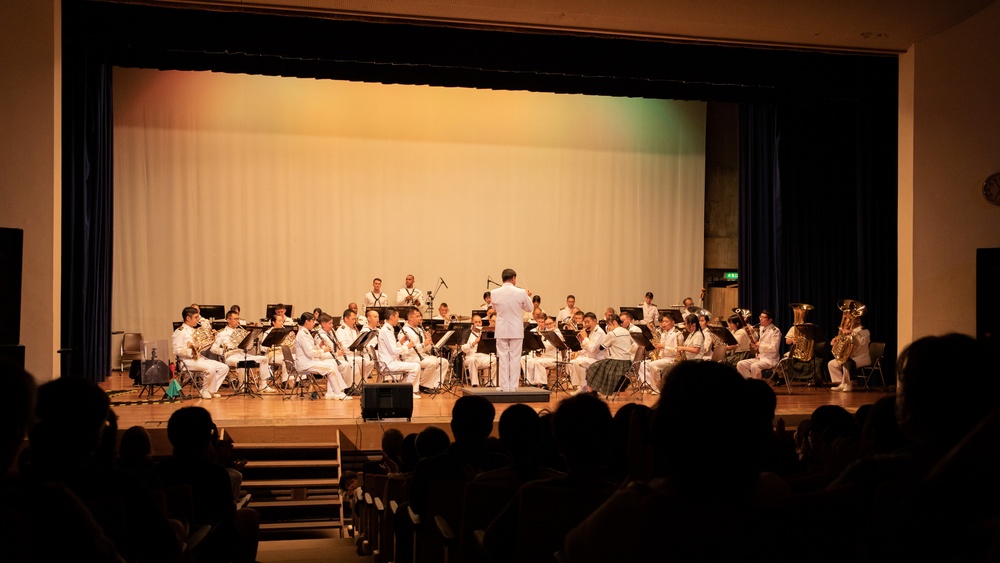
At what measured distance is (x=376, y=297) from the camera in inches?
604

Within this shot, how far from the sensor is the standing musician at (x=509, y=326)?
10500 millimetres

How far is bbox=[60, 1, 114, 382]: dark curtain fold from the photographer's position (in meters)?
10.7

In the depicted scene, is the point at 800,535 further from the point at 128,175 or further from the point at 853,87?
the point at 128,175

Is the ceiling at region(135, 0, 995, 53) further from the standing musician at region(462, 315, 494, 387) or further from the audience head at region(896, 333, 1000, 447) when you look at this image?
the audience head at region(896, 333, 1000, 447)

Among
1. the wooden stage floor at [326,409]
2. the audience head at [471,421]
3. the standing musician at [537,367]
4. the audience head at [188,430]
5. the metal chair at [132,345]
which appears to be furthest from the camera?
the metal chair at [132,345]

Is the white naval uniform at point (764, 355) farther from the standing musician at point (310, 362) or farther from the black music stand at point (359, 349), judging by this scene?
the standing musician at point (310, 362)

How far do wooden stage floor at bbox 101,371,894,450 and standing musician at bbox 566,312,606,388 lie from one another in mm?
511

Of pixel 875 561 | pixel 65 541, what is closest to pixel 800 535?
pixel 875 561

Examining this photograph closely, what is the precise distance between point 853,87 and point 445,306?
8.08 m

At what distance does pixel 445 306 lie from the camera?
52.9 ft

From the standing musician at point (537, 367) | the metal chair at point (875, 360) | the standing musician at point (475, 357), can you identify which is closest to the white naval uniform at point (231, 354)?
the standing musician at point (475, 357)

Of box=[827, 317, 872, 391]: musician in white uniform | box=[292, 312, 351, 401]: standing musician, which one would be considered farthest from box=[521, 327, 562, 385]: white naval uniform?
box=[827, 317, 872, 391]: musician in white uniform

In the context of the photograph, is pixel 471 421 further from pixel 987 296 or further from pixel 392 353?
pixel 392 353

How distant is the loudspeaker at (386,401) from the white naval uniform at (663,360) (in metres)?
4.01
